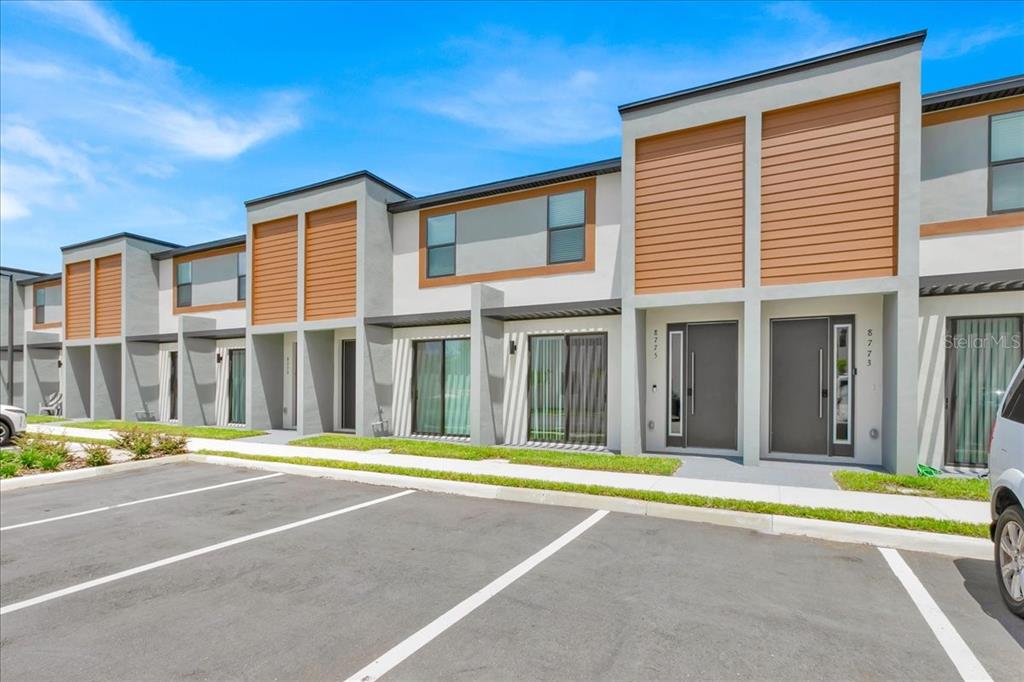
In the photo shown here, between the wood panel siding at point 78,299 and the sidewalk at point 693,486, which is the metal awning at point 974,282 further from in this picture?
the wood panel siding at point 78,299

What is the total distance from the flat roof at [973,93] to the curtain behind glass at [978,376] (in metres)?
3.84

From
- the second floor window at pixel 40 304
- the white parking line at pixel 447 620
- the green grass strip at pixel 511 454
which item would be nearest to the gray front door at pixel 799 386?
the green grass strip at pixel 511 454

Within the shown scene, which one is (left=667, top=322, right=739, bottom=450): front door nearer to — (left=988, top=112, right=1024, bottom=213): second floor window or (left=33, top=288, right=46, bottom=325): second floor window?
(left=988, top=112, right=1024, bottom=213): second floor window

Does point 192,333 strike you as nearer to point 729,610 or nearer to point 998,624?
point 729,610

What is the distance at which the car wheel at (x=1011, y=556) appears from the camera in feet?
12.7

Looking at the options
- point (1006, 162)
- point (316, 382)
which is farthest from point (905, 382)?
point (316, 382)

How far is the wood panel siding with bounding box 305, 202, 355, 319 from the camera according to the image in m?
13.9

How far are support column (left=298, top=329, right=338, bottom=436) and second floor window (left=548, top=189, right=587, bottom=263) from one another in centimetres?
731

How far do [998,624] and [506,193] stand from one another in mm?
11309

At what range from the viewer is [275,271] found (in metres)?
15.3

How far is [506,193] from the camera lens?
12.7 meters

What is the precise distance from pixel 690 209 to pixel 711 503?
19.6 ft

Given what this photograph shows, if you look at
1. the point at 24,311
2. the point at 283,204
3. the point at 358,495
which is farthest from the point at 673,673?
the point at 24,311

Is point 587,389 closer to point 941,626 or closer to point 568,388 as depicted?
Answer: point 568,388
